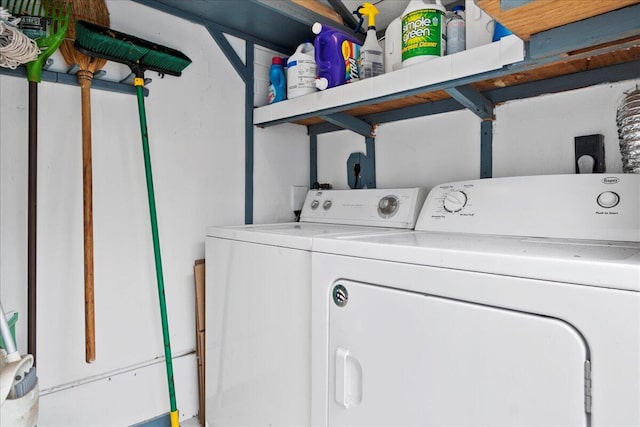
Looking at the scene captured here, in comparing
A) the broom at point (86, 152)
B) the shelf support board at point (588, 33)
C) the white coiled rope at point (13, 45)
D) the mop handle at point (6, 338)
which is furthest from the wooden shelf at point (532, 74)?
the mop handle at point (6, 338)

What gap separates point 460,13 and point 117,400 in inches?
90.7

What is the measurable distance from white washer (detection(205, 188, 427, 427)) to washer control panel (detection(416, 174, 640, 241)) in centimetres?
24

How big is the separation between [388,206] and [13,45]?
157 centimetres

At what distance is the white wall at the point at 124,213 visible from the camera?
1.64 meters

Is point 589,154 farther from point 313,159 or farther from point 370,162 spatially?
point 313,159

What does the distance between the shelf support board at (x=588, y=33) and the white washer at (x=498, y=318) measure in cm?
50

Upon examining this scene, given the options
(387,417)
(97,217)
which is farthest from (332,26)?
(387,417)

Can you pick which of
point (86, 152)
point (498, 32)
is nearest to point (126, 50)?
point (86, 152)

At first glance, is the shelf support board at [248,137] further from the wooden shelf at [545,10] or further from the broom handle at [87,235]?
the wooden shelf at [545,10]

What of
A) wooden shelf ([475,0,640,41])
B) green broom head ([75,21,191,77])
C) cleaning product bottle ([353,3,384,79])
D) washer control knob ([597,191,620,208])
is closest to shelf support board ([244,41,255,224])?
green broom head ([75,21,191,77])

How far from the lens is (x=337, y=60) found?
77.8 inches

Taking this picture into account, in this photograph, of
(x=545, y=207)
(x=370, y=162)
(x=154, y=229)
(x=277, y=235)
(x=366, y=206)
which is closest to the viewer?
(x=545, y=207)

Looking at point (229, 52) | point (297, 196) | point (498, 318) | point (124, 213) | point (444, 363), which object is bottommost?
point (444, 363)

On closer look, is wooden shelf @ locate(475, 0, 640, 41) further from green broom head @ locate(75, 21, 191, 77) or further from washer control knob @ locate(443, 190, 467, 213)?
green broom head @ locate(75, 21, 191, 77)
